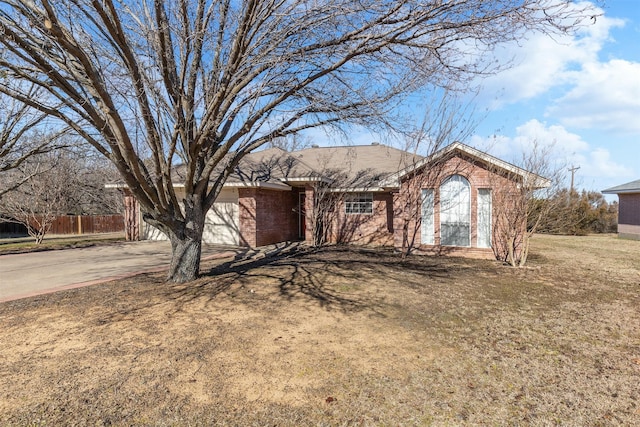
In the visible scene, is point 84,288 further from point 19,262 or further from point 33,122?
A: point 33,122

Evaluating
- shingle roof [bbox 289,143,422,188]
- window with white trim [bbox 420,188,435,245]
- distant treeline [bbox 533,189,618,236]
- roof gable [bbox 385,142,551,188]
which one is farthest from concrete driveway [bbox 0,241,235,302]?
distant treeline [bbox 533,189,618,236]

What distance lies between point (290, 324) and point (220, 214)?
35.3 ft

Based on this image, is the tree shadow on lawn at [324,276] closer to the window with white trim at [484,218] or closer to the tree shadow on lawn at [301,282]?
the tree shadow on lawn at [301,282]

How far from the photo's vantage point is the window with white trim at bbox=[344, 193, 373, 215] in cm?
1541

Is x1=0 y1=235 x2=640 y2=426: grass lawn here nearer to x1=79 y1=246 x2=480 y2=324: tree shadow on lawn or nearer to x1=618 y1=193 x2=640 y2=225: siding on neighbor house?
x1=79 y1=246 x2=480 y2=324: tree shadow on lawn

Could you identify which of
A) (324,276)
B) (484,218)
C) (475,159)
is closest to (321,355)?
(324,276)

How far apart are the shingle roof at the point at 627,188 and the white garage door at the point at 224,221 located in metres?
20.8

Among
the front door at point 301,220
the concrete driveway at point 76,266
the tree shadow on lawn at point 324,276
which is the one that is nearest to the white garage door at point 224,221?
the concrete driveway at point 76,266

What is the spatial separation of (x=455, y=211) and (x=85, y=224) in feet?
83.6

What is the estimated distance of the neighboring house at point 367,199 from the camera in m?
11.8

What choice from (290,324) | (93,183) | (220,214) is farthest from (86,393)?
(93,183)

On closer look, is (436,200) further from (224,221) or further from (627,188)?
(627,188)

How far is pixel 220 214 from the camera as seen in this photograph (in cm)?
1500

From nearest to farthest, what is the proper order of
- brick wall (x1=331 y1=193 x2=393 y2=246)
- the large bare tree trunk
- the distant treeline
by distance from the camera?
the large bare tree trunk
brick wall (x1=331 y1=193 x2=393 y2=246)
the distant treeline
